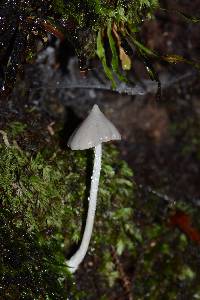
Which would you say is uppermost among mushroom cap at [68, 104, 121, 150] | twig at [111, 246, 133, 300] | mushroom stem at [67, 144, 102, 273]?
mushroom cap at [68, 104, 121, 150]

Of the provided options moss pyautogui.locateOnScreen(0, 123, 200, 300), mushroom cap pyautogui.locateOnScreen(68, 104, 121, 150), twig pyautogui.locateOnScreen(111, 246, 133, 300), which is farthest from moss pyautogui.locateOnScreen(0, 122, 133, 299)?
mushroom cap pyautogui.locateOnScreen(68, 104, 121, 150)

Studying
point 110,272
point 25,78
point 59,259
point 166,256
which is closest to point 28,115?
point 25,78

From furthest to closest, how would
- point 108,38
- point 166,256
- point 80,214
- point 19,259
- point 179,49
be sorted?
point 179,49 < point 166,256 < point 80,214 < point 108,38 < point 19,259

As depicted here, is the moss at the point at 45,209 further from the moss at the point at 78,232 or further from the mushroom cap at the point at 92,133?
the mushroom cap at the point at 92,133

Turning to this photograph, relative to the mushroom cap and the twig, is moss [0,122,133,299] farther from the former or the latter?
the mushroom cap

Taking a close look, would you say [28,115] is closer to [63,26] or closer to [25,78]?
[25,78]

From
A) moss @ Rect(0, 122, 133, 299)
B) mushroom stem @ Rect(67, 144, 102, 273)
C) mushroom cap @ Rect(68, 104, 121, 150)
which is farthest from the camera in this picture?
mushroom stem @ Rect(67, 144, 102, 273)

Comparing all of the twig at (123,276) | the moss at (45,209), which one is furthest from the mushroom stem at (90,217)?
the twig at (123,276)
